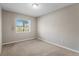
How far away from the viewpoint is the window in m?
3.77

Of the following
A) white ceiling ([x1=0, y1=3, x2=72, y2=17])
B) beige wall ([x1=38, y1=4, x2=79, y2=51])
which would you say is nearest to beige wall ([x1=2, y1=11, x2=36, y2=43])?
white ceiling ([x1=0, y1=3, x2=72, y2=17])

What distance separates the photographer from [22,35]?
389 cm

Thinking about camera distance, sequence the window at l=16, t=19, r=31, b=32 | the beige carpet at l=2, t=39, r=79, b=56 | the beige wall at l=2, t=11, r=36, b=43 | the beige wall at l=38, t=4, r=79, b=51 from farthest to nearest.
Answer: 1. the window at l=16, t=19, r=31, b=32
2. the beige wall at l=2, t=11, r=36, b=43
3. the beige wall at l=38, t=4, r=79, b=51
4. the beige carpet at l=2, t=39, r=79, b=56

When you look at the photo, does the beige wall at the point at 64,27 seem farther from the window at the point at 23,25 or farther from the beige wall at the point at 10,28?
the beige wall at the point at 10,28

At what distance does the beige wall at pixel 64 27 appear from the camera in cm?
222

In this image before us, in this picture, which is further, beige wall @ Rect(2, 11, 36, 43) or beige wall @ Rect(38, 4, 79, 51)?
beige wall @ Rect(2, 11, 36, 43)

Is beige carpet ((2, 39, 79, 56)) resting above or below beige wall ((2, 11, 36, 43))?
below

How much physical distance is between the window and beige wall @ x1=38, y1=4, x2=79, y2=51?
128 centimetres

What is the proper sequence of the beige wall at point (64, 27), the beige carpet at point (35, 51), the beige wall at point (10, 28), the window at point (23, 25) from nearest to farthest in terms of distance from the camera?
the beige carpet at point (35, 51), the beige wall at point (64, 27), the beige wall at point (10, 28), the window at point (23, 25)

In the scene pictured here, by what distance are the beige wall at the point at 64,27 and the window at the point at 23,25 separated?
1276 millimetres

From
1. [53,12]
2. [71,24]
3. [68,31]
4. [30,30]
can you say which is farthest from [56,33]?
[30,30]

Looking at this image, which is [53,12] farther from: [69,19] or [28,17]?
[28,17]

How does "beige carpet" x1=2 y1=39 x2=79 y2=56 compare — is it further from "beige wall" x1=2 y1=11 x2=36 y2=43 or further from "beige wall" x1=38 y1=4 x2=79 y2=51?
"beige wall" x1=2 y1=11 x2=36 y2=43

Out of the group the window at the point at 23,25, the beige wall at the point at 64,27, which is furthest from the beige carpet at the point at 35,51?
the window at the point at 23,25
